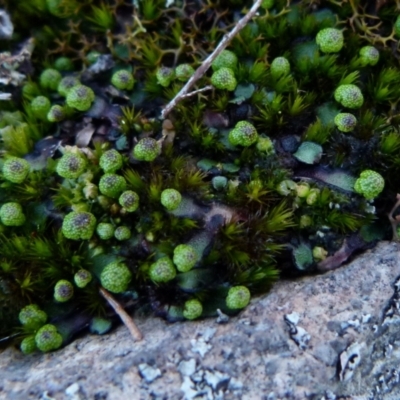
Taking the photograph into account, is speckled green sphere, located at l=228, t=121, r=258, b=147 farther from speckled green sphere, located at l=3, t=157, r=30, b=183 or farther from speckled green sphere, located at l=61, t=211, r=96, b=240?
speckled green sphere, located at l=3, t=157, r=30, b=183

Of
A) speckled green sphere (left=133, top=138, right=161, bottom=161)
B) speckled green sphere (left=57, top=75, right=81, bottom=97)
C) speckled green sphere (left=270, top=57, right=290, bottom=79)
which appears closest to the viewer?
speckled green sphere (left=133, top=138, right=161, bottom=161)

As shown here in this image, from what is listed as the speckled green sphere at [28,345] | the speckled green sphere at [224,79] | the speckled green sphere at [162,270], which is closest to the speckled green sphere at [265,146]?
the speckled green sphere at [224,79]

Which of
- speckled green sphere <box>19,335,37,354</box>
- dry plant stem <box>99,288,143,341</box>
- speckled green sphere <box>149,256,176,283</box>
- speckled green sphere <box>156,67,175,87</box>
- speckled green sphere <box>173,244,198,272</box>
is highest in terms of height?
speckled green sphere <box>156,67,175,87</box>

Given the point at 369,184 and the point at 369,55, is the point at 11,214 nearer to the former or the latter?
the point at 369,184

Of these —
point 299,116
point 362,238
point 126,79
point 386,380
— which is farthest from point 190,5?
point 386,380

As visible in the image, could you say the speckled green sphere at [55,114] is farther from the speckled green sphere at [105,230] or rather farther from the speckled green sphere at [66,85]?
the speckled green sphere at [105,230]

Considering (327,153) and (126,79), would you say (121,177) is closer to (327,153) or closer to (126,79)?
(126,79)

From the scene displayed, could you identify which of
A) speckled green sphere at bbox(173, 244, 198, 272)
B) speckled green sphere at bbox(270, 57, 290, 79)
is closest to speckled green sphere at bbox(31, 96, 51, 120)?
speckled green sphere at bbox(173, 244, 198, 272)

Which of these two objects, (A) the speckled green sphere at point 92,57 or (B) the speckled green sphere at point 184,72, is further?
(A) the speckled green sphere at point 92,57
